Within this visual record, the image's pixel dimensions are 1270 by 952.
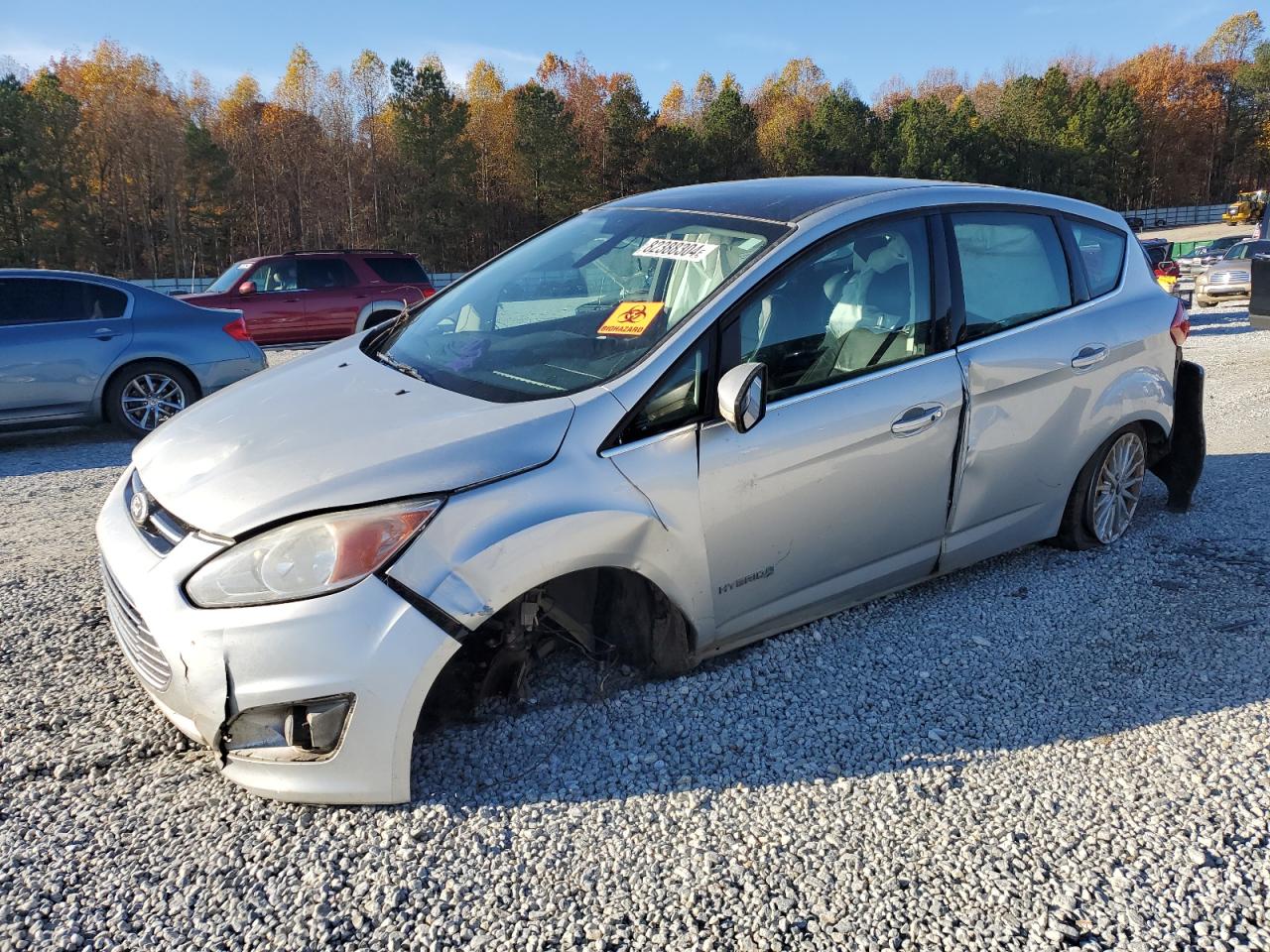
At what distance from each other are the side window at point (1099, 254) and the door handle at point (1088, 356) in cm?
28

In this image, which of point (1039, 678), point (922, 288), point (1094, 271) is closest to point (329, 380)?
point (922, 288)

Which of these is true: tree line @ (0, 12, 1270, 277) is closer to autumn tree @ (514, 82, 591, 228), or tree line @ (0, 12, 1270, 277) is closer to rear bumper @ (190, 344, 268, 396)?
autumn tree @ (514, 82, 591, 228)

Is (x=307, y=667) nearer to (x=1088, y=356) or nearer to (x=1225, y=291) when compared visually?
(x=1088, y=356)

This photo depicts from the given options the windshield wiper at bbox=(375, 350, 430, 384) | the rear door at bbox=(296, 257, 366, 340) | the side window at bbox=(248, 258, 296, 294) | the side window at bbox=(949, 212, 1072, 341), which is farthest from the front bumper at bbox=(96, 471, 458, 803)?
the side window at bbox=(248, 258, 296, 294)

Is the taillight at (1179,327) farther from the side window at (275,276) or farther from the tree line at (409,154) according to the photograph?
the tree line at (409,154)

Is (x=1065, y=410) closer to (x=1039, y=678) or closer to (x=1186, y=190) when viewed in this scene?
(x=1039, y=678)

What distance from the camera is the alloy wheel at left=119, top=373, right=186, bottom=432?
8.13 meters

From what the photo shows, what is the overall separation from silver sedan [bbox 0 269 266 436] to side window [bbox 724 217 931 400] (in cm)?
668

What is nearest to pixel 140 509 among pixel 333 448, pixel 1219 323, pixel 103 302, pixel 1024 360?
pixel 333 448

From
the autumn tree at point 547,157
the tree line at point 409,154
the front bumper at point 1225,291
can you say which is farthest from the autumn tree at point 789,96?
the front bumper at point 1225,291

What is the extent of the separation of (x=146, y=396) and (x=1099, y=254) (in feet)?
24.6

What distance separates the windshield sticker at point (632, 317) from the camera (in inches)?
125

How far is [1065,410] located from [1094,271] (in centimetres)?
75

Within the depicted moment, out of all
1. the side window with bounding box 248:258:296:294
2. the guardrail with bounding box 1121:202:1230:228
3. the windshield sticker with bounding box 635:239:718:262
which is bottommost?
the windshield sticker with bounding box 635:239:718:262
